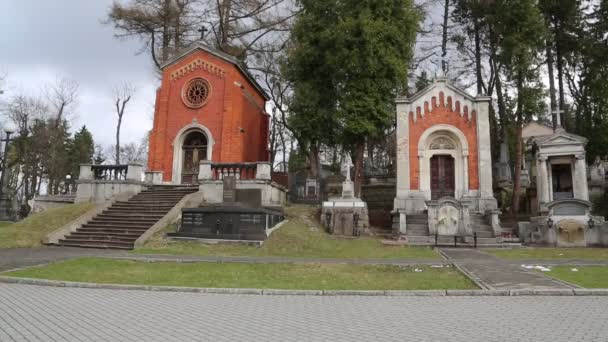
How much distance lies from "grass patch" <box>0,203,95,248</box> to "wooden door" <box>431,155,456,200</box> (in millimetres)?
15660

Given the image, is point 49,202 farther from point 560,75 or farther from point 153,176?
point 560,75

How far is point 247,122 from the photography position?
25219 millimetres

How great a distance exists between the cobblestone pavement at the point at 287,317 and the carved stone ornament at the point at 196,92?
57.9ft

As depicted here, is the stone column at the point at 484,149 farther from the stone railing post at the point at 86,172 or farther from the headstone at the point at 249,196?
the stone railing post at the point at 86,172

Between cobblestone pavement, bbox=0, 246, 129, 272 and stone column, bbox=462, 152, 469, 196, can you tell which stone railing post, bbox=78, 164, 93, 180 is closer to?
cobblestone pavement, bbox=0, 246, 129, 272

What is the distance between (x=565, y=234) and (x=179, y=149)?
19.3 meters

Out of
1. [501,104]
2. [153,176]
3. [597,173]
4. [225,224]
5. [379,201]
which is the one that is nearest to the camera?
[225,224]

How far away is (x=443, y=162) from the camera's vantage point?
65.6 ft

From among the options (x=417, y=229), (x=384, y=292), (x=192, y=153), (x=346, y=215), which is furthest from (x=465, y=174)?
(x=192, y=153)

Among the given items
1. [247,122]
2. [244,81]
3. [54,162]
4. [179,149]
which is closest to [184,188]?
[179,149]

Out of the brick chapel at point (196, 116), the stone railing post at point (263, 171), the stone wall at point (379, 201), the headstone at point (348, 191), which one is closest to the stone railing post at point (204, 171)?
the stone railing post at point (263, 171)

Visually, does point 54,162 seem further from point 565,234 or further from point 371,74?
point 565,234

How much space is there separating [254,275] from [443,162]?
45.7 feet

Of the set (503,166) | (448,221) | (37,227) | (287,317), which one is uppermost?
(503,166)
